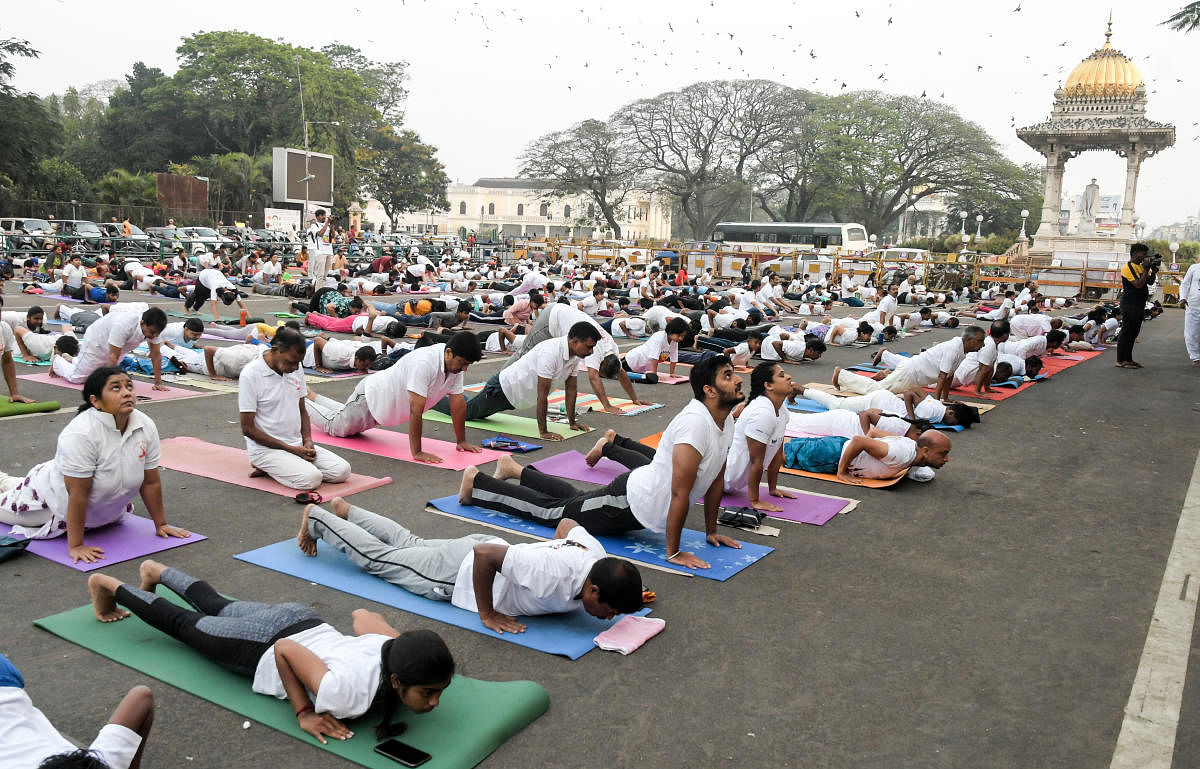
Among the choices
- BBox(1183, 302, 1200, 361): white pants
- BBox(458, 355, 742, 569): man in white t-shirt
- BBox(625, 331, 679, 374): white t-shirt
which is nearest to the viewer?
BBox(458, 355, 742, 569): man in white t-shirt

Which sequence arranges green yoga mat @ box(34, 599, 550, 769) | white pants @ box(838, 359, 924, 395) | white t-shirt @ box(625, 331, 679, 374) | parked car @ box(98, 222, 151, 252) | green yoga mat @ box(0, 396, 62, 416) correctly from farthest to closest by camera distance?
parked car @ box(98, 222, 151, 252)
white t-shirt @ box(625, 331, 679, 374)
white pants @ box(838, 359, 924, 395)
green yoga mat @ box(0, 396, 62, 416)
green yoga mat @ box(34, 599, 550, 769)

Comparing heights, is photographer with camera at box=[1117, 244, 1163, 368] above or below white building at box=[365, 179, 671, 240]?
below

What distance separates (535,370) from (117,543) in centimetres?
384

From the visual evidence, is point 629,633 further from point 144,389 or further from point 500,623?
point 144,389

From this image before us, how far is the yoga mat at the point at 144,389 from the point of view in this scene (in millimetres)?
8789

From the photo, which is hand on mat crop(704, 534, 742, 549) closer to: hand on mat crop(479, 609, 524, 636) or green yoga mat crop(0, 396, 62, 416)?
hand on mat crop(479, 609, 524, 636)

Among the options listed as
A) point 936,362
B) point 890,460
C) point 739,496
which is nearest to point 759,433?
point 739,496

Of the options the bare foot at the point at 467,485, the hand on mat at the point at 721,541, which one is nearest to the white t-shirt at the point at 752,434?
the hand on mat at the point at 721,541

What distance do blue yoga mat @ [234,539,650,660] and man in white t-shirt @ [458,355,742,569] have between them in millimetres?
747

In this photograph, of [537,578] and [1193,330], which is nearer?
[537,578]

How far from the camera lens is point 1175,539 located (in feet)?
19.3

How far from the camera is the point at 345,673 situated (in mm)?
3168

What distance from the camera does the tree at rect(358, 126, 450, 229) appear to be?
60062 millimetres

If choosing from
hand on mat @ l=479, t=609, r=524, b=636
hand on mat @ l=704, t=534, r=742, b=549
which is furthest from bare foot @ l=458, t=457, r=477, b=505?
hand on mat @ l=479, t=609, r=524, b=636
